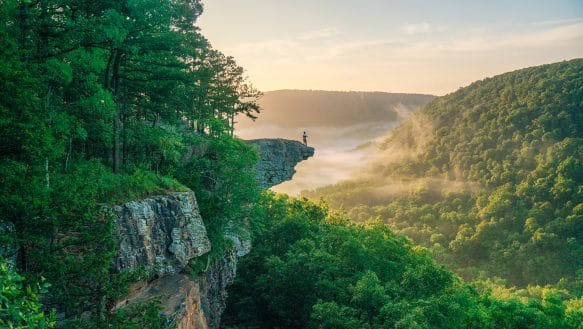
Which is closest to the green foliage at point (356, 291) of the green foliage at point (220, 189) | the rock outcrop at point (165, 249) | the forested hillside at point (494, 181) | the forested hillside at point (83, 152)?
the green foliage at point (220, 189)

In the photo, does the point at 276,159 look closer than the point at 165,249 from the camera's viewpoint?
No

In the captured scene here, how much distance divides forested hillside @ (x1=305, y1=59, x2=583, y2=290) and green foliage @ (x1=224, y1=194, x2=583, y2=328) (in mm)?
35994

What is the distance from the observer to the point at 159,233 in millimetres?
17547

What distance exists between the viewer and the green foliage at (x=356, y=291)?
23672 mm

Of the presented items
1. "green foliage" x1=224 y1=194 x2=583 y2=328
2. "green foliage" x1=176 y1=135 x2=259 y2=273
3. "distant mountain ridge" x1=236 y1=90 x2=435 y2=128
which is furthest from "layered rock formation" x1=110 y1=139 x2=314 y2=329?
"distant mountain ridge" x1=236 y1=90 x2=435 y2=128

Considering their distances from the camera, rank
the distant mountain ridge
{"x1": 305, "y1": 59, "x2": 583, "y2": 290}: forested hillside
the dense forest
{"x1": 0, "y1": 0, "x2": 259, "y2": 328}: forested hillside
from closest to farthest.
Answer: {"x1": 0, "y1": 0, "x2": 259, "y2": 328}: forested hillside, the dense forest, {"x1": 305, "y1": 59, "x2": 583, "y2": 290}: forested hillside, the distant mountain ridge

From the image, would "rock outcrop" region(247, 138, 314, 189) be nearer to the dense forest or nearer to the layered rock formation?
the dense forest

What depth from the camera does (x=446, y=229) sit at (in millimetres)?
98812

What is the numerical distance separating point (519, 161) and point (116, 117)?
105 m

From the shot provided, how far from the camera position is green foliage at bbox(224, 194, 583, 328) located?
23672mm

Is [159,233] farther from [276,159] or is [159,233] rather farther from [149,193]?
[276,159]

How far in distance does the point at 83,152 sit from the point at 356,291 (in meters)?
15.9

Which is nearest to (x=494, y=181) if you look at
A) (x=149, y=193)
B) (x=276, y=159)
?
(x=276, y=159)

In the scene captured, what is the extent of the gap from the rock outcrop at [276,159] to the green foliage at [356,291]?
177 inches
